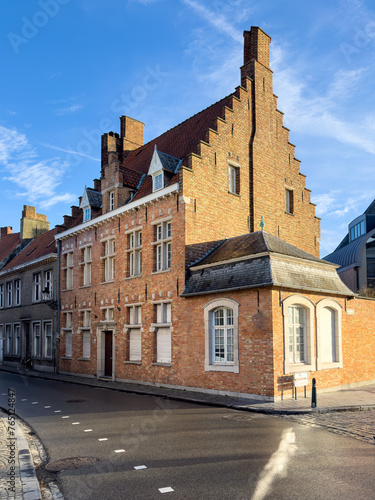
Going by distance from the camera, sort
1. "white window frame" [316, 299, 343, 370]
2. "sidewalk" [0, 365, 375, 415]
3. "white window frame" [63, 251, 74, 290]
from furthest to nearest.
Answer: "white window frame" [63, 251, 74, 290], "white window frame" [316, 299, 343, 370], "sidewalk" [0, 365, 375, 415]

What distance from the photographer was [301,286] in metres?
14.6

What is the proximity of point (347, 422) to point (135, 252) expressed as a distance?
12.5 m

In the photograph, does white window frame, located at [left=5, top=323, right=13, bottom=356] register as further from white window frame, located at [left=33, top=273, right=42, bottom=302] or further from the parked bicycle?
white window frame, located at [left=33, top=273, right=42, bottom=302]

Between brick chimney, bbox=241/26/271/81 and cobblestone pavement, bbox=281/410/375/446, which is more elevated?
brick chimney, bbox=241/26/271/81

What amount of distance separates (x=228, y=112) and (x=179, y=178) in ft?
13.7

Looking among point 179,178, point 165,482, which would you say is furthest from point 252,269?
point 165,482

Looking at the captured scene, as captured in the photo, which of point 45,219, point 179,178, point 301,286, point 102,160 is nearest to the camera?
point 301,286

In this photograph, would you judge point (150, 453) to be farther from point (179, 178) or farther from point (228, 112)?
point (228, 112)

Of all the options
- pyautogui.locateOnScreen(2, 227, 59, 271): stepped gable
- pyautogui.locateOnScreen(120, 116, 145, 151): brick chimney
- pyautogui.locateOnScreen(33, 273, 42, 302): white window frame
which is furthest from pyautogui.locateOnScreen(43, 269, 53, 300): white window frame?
pyautogui.locateOnScreen(120, 116, 145, 151): brick chimney

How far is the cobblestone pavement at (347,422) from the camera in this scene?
9219mm

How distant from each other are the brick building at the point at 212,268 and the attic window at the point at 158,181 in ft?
0.40

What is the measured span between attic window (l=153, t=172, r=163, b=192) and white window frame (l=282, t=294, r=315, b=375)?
7903mm

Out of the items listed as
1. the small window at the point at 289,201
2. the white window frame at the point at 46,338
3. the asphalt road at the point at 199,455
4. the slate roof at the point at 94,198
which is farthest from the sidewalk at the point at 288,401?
the white window frame at the point at 46,338

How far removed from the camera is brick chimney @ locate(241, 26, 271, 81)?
21.2 meters
